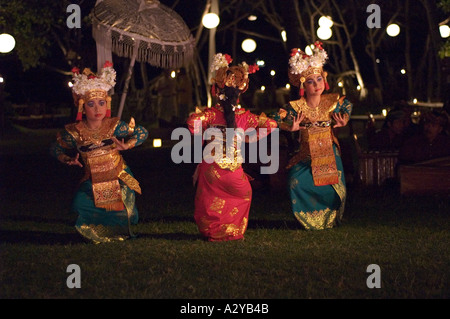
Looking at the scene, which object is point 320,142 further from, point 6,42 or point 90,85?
point 6,42

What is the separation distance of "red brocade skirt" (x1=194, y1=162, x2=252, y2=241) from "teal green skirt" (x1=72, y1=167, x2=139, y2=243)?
701 millimetres

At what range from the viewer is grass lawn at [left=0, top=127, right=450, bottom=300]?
19.8ft

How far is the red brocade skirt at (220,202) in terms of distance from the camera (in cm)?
778

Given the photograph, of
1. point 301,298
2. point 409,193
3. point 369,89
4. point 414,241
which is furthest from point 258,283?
point 369,89

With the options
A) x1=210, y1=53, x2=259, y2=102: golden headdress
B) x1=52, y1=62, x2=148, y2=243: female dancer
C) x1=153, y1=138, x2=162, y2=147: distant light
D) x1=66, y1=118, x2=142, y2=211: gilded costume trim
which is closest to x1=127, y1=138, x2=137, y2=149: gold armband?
x1=52, y1=62, x2=148, y2=243: female dancer

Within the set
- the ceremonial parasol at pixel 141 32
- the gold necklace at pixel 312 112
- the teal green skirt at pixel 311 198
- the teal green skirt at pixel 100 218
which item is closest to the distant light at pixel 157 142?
the ceremonial parasol at pixel 141 32

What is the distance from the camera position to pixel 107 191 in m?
7.79

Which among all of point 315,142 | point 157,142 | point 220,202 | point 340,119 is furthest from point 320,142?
point 157,142

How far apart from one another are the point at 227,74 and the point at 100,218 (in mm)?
1802

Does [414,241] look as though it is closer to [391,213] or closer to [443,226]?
[443,226]

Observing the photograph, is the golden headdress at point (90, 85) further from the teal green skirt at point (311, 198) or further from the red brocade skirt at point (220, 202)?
the teal green skirt at point (311, 198)

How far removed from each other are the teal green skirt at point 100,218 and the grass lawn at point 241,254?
0.49ft

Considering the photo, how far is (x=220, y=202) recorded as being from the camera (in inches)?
307

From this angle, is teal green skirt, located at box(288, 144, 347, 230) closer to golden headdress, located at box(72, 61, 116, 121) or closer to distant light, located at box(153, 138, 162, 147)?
golden headdress, located at box(72, 61, 116, 121)
